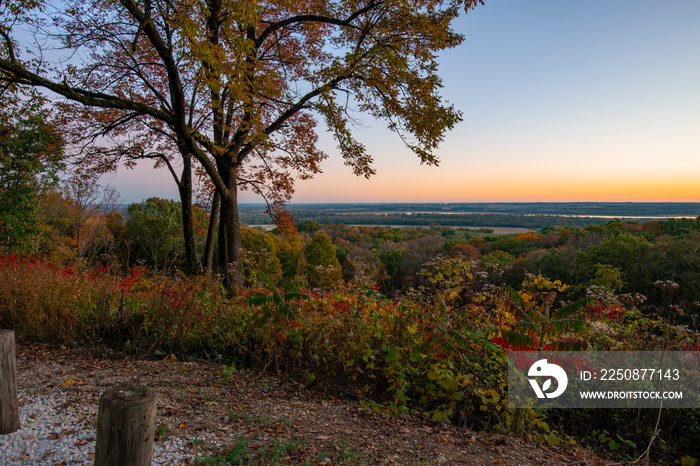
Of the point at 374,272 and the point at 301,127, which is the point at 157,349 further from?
the point at 301,127

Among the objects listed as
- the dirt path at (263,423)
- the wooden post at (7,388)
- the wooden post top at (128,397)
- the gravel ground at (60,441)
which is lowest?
the dirt path at (263,423)

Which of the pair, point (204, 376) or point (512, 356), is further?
point (204, 376)

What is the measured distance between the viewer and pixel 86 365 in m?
4.55

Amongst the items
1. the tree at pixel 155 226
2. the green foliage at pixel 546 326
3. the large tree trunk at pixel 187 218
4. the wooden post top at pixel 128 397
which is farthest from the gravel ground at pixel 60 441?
the tree at pixel 155 226

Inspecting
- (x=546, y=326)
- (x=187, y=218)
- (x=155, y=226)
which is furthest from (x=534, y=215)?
(x=546, y=326)

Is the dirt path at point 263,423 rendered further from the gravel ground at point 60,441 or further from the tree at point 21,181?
the tree at point 21,181

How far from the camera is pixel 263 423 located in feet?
11.2

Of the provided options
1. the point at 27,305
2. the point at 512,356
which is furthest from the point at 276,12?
the point at 512,356

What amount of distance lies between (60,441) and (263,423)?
5.18 ft

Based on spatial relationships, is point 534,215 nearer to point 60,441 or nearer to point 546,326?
point 546,326

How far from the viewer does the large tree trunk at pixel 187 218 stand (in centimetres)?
1035

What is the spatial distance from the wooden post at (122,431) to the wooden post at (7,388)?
1.64 m

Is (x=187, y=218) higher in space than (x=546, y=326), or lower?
higher

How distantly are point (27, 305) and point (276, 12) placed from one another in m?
8.50
